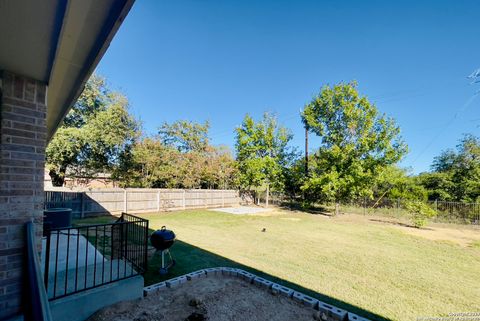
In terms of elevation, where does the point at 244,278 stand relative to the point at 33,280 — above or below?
below

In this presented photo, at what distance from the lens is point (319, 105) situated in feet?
51.2

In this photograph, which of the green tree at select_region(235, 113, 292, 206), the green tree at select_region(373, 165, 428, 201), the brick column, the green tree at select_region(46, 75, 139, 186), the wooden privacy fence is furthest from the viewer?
the green tree at select_region(235, 113, 292, 206)

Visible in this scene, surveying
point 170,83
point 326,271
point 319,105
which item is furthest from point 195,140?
point 326,271

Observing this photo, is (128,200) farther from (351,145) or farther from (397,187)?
(397,187)

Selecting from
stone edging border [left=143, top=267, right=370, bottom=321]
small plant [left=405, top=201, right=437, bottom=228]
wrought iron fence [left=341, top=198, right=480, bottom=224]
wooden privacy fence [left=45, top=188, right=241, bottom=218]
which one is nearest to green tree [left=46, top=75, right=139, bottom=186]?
wooden privacy fence [left=45, top=188, right=241, bottom=218]

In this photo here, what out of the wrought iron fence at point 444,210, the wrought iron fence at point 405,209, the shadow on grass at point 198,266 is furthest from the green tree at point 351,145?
the shadow on grass at point 198,266

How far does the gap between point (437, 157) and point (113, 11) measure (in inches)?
950

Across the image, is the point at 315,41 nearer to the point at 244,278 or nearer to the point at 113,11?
the point at 244,278

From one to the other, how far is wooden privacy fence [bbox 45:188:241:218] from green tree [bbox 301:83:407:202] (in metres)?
7.46

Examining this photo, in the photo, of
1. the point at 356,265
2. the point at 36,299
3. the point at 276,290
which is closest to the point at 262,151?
the point at 356,265

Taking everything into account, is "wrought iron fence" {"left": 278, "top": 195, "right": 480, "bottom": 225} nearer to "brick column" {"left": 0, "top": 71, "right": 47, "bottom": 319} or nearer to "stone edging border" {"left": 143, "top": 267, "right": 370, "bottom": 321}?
"stone edging border" {"left": 143, "top": 267, "right": 370, "bottom": 321}

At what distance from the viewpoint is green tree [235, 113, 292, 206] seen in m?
18.6

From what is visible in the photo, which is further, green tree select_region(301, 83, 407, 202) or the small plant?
green tree select_region(301, 83, 407, 202)

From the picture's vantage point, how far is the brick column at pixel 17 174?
5.85 feet
